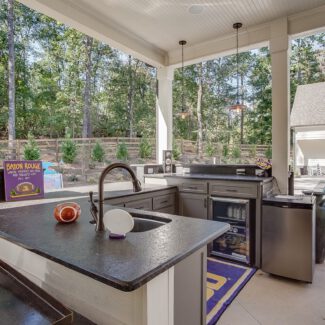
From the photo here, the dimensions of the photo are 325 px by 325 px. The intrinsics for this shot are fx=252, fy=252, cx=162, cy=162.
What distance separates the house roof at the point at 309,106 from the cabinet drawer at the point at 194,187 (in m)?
7.48

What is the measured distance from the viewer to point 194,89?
7.17 m

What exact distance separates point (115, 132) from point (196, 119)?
2355mm

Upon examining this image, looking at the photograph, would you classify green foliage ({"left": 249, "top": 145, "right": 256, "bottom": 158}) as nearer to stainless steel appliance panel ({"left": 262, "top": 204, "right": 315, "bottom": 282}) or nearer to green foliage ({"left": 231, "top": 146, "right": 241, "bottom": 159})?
green foliage ({"left": 231, "top": 146, "right": 241, "bottom": 159})

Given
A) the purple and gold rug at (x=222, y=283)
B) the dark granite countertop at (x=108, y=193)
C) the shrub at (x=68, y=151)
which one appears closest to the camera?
the purple and gold rug at (x=222, y=283)

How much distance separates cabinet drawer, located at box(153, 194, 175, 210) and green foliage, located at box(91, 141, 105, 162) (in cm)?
245

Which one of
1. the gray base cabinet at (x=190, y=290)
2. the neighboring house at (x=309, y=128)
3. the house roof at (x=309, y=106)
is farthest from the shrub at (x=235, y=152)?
the house roof at (x=309, y=106)

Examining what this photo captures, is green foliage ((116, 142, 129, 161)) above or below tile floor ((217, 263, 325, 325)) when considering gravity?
above

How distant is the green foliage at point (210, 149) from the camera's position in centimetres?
562

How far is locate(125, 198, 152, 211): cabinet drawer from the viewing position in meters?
2.73

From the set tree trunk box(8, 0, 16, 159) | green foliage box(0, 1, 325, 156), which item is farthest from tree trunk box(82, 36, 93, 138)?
tree trunk box(8, 0, 16, 159)

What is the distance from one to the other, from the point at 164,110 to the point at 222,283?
3075 mm

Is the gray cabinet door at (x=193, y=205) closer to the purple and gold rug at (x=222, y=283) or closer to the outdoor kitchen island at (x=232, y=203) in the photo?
the outdoor kitchen island at (x=232, y=203)

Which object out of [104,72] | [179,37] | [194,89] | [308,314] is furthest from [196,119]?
[308,314]

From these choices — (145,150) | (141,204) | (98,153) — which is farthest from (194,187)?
(98,153)
